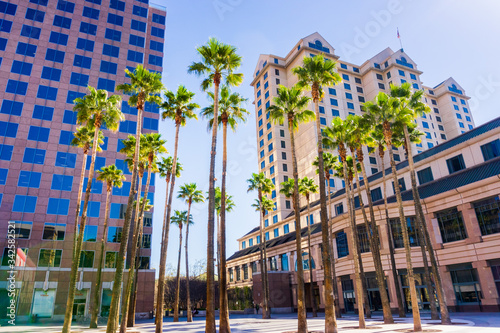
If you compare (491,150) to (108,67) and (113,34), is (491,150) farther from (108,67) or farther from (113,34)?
(113,34)

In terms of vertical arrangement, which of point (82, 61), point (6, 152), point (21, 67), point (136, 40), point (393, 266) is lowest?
point (393, 266)

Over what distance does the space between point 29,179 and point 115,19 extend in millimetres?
32506

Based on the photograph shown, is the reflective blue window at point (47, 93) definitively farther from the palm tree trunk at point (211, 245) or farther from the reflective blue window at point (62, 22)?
the palm tree trunk at point (211, 245)

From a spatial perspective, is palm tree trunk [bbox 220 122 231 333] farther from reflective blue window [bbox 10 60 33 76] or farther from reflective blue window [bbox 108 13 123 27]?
reflective blue window [bbox 108 13 123 27]

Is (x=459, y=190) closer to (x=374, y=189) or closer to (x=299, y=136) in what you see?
(x=374, y=189)

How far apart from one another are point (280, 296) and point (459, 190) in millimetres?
31811

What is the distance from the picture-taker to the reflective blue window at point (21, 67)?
48281 millimetres

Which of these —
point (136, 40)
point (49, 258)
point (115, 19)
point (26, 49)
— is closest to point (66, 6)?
point (115, 19)

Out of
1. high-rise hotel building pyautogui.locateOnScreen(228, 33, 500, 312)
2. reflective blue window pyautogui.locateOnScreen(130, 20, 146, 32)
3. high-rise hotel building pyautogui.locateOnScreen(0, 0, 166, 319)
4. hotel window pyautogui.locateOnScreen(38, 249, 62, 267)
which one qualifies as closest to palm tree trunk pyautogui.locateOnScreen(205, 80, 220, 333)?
high-rise hotel building pyautogui.locateOnScreen(228, 33, 500, 312)

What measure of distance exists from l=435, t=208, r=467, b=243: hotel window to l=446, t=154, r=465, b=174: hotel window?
222 inches

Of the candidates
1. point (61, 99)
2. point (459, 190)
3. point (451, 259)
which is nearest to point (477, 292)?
point (451, 259)

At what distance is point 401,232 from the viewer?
3544 cm

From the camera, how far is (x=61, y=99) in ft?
161

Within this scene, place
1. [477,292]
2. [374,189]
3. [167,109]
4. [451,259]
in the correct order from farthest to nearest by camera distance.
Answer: [374,189]
[451,259]
[477,292]
[167,109]
